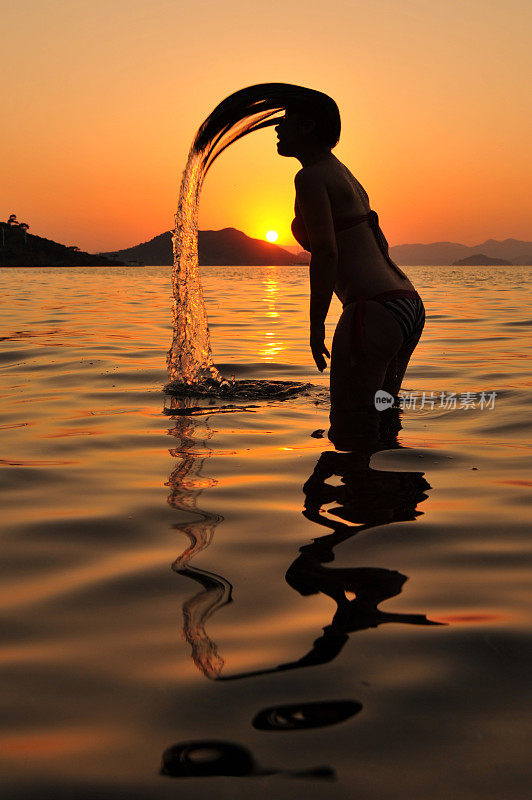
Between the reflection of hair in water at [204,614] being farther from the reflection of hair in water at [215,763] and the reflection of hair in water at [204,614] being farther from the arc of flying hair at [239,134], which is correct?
the arc of flying hair at [239,134]

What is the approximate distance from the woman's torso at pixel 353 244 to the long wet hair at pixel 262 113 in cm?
22

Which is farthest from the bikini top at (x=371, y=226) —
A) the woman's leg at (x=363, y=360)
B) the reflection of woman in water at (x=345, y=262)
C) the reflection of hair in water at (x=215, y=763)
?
the reflection of hair in water at (x=215, y=763)

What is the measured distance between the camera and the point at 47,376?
8.20 m

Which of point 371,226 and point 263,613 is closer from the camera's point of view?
point 263,613

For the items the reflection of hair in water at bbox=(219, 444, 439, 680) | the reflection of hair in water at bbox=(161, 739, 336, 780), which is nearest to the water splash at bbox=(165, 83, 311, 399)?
the reflection of hair in water at bbox=(219, 444, 439, 680)

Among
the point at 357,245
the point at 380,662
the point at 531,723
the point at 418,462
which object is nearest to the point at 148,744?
the point at 380,662

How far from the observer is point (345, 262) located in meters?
4.71

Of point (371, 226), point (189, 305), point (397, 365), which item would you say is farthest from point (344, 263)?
point (189, 305)

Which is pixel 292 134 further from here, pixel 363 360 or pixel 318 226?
pixel 363 360

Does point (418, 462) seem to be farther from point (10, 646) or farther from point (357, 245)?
point (10, 646)

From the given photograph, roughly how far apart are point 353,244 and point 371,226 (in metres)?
0.19

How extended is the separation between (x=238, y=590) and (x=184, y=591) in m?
0.17

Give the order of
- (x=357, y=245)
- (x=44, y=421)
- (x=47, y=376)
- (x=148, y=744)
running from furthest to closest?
(x=47, y=376), (x=44, y=421), (x=357, y=245), (x=148, y=744)

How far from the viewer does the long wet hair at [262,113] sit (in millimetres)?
4695
